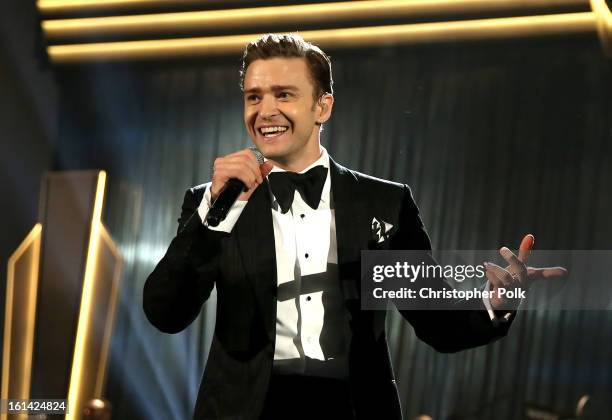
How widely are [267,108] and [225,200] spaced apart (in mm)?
377

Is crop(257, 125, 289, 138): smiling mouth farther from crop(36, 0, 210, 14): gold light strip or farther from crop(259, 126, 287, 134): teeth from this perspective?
crop(36, 0, 210, 14): gold light strip

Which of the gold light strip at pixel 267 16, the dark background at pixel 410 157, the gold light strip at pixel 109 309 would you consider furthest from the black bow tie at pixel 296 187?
the gold light strip at pixel 109 309

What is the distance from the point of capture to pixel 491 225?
279 cm

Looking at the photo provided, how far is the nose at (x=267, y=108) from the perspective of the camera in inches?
66.7

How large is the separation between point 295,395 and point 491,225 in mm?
1467

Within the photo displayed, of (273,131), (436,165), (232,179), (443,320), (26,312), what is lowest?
(26,312)

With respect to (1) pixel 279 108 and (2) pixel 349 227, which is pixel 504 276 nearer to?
(2) pixel 349 227

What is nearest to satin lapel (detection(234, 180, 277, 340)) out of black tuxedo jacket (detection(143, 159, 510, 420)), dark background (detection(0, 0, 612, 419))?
black tuxedo jacket (detection(143, 159, 510, 420))

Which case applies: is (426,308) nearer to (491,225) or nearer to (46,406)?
(491,225)

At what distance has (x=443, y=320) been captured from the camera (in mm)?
1629

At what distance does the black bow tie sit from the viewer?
1693mm

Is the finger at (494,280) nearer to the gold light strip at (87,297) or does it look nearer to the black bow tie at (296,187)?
the black bow tie at (296,187)

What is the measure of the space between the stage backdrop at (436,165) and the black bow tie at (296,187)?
46.4 inches

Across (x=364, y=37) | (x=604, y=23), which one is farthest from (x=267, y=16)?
(x=604, y=23)
